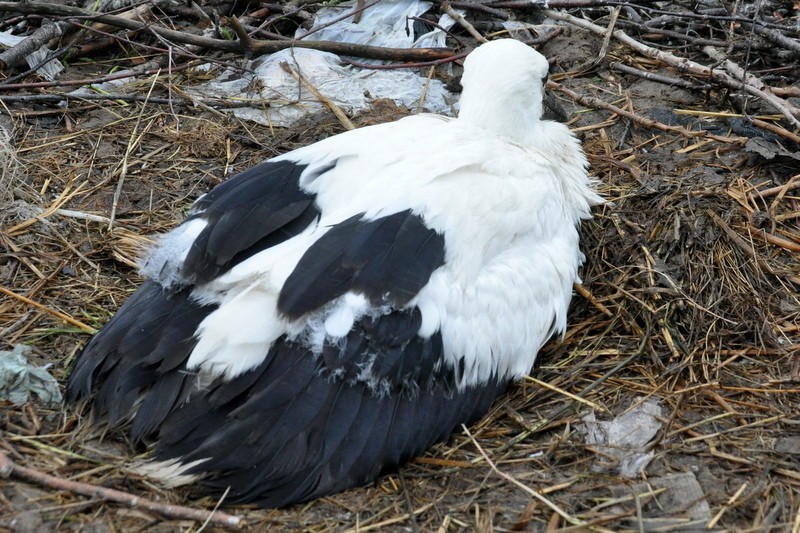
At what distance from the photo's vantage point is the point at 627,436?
3.56 m

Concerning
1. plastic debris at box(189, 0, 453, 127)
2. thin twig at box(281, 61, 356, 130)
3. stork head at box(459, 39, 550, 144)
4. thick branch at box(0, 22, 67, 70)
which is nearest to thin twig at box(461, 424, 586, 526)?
stork head at box(459, 39, 550, 144)

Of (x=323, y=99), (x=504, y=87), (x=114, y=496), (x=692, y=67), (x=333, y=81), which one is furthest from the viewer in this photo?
(x=333, y=81)

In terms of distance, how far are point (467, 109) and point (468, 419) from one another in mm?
1559

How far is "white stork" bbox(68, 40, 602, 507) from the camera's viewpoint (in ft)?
10.7

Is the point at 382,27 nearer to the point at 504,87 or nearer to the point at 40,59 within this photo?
the point at 504,87

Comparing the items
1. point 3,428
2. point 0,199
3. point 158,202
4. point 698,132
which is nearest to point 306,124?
point 158,202

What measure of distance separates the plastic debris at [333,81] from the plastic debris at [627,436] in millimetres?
2489

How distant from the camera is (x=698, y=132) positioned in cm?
504

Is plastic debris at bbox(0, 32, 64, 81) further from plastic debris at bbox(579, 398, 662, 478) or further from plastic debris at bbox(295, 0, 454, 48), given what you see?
plastic debris at bbox(579, 398, 662, 478)

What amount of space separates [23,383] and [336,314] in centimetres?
132

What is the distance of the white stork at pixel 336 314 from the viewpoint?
129 inches

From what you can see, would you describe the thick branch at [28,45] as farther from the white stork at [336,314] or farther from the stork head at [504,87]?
the stork head at [504,87]

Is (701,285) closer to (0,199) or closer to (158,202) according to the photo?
(158,202)

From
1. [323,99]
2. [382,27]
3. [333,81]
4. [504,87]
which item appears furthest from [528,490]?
[382,27]
